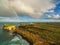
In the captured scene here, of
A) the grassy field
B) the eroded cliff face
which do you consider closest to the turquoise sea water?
the eroded cliff face

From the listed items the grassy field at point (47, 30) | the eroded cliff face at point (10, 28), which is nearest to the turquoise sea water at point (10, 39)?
the eroded cliff face at point (10, 28)

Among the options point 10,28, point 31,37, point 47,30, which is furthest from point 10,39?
point 47,30

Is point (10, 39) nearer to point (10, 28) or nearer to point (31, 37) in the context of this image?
point (10, 28)

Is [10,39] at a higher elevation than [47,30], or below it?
below

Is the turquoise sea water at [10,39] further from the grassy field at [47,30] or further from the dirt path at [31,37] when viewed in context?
the grassy field at [47,30]

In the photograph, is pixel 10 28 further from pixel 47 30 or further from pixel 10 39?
pixel 47 30
